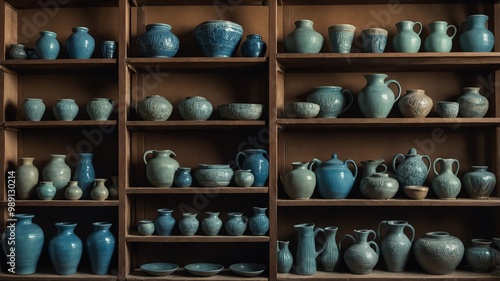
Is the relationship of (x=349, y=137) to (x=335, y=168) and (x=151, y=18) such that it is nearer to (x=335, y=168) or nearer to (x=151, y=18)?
(x=335, y=168)

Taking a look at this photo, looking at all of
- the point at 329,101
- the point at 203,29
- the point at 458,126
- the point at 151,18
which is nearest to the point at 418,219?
the point at 458,126

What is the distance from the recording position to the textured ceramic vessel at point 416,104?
2.65m

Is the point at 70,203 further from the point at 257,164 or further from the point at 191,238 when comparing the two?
the point at 257,164

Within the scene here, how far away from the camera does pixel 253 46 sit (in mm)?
2674

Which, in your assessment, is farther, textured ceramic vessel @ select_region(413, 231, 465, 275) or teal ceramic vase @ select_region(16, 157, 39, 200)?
teal ceramic vase @ select_region(16, 157, 39, 200)

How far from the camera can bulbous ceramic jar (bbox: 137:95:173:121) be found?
268cm

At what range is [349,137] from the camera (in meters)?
2.90

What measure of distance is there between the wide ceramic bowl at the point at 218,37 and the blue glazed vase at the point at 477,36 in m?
1.25

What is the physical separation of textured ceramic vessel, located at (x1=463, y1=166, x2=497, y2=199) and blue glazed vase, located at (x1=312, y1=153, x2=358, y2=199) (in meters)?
0.62

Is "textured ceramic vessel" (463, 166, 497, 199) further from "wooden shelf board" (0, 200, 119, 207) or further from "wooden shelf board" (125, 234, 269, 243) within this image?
"wooden shelf board" (0, 200, 119, 207)

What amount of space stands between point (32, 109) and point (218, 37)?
3.66 ft

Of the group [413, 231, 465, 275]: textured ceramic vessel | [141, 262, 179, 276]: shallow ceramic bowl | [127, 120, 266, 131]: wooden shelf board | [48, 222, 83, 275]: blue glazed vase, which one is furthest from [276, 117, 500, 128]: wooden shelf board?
[48, 222, 83, 275]: blue glazed vase

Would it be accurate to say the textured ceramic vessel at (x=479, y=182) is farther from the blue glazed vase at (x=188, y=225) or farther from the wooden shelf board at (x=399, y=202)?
the blue glazed vase at (x=188, y=225)

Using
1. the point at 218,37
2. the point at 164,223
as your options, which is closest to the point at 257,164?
the point at 164,223
